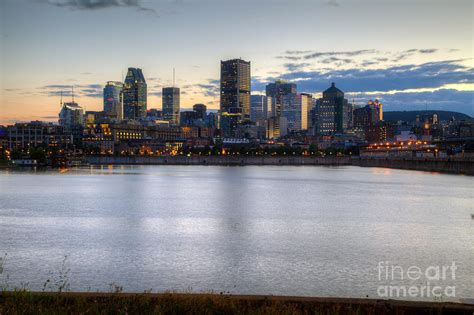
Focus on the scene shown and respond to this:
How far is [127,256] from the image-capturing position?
1105 inches

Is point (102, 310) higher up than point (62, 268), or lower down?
higher up

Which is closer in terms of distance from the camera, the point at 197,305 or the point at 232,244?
the point at 197,305

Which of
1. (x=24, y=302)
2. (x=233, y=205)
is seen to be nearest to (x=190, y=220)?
(x=233, y=205)

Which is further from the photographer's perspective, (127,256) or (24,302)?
(127,256)

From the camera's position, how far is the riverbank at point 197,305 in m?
13.6

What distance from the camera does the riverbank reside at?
13594 millimetres

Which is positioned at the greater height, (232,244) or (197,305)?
(197,305)

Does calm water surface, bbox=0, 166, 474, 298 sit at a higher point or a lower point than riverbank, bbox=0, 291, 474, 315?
lower

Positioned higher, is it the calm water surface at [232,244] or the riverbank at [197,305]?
the riverbank at [197,305]

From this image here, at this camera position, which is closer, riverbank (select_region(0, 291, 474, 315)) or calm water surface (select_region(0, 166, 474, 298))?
riverbank (select_region(0, 291, 474, 315))

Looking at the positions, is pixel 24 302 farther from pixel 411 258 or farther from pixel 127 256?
pixel 411 258

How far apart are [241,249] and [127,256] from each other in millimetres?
6316

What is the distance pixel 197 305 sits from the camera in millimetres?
14391

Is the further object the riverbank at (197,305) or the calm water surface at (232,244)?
the calm water surface at (232,244)
